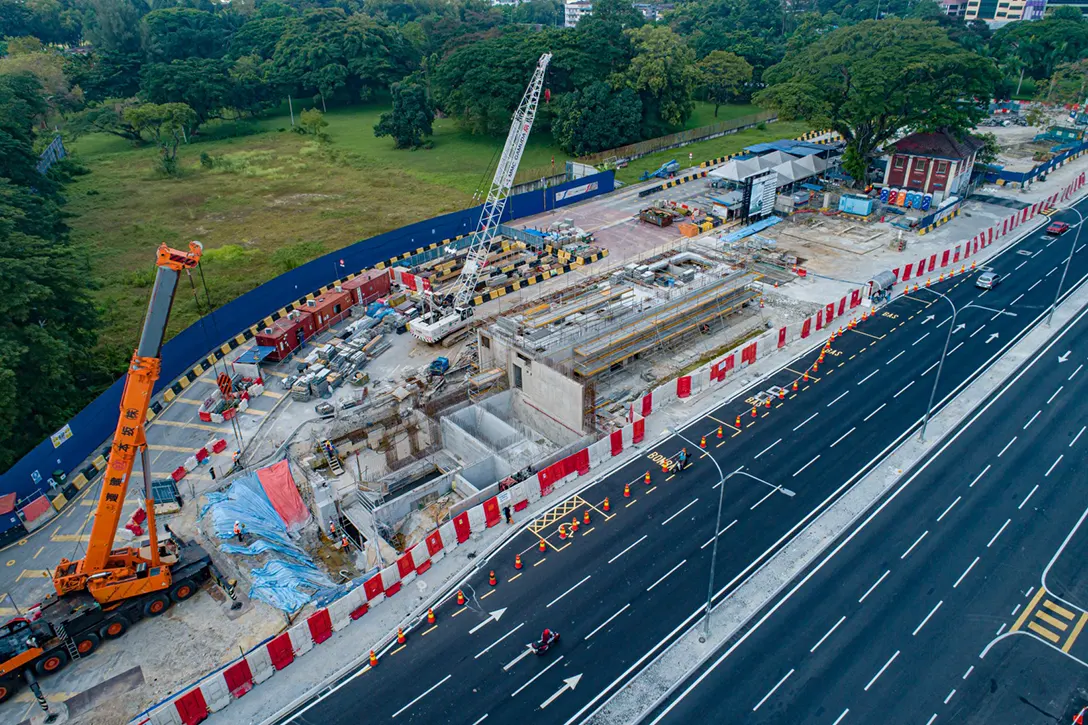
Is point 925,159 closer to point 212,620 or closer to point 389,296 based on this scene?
Answer: point 389,296

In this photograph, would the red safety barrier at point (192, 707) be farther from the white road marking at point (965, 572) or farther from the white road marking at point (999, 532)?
the white road marking at point (999, 532)

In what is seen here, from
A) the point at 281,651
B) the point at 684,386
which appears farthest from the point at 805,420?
the point at 281,651

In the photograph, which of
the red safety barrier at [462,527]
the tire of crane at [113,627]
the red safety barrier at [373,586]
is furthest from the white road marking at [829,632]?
the tire of crane at [113,627]

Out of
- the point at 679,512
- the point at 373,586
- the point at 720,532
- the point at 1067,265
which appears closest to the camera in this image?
the point at 373,586

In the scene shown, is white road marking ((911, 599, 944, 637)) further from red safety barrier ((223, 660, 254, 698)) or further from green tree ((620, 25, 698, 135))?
green tree ((620, 25, 698, 135))

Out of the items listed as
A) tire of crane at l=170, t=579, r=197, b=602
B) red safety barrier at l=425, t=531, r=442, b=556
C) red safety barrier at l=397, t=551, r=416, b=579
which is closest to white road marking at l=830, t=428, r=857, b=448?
red safety barrier at l=425, t=531, r=442, b=556

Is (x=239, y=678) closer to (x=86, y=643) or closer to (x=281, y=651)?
(x=281, y=651)
